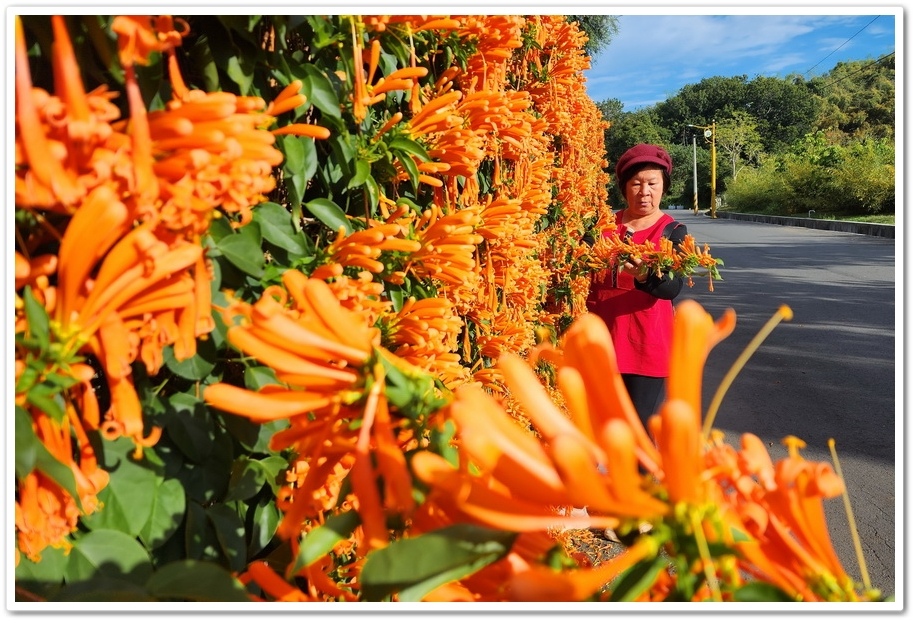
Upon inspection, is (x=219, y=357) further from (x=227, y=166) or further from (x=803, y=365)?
(x=803, y=365)

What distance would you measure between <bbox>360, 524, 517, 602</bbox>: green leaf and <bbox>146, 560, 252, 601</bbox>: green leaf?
21cm

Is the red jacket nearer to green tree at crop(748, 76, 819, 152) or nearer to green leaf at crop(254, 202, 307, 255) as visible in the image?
green leaf at crop(254, 202, 307, 255)

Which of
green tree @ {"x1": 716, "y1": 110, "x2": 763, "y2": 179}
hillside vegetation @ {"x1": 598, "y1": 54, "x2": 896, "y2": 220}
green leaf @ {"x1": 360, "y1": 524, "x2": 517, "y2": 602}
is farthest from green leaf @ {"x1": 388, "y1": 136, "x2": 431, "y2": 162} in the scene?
green tree @ {"x1": 716, "y1": 110, "x2": 763, "y2": 179}

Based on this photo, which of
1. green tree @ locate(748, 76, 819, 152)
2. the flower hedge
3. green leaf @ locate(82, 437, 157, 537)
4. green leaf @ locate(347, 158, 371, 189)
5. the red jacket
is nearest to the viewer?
the flower hedge

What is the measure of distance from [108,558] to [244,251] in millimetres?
386

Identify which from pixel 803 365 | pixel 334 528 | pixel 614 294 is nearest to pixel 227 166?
pixel 334 528

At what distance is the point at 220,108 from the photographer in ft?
2.09

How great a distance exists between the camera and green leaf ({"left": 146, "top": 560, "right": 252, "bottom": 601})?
26.7 inches

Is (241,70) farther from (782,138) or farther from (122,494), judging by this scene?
(782,138)

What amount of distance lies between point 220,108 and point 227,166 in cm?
5

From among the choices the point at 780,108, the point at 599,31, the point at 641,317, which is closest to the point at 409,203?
the point at 641,317

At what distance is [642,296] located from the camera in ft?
11.1

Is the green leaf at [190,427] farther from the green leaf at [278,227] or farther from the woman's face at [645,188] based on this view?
the woman's face at [645,188]

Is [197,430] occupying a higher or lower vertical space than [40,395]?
lower
